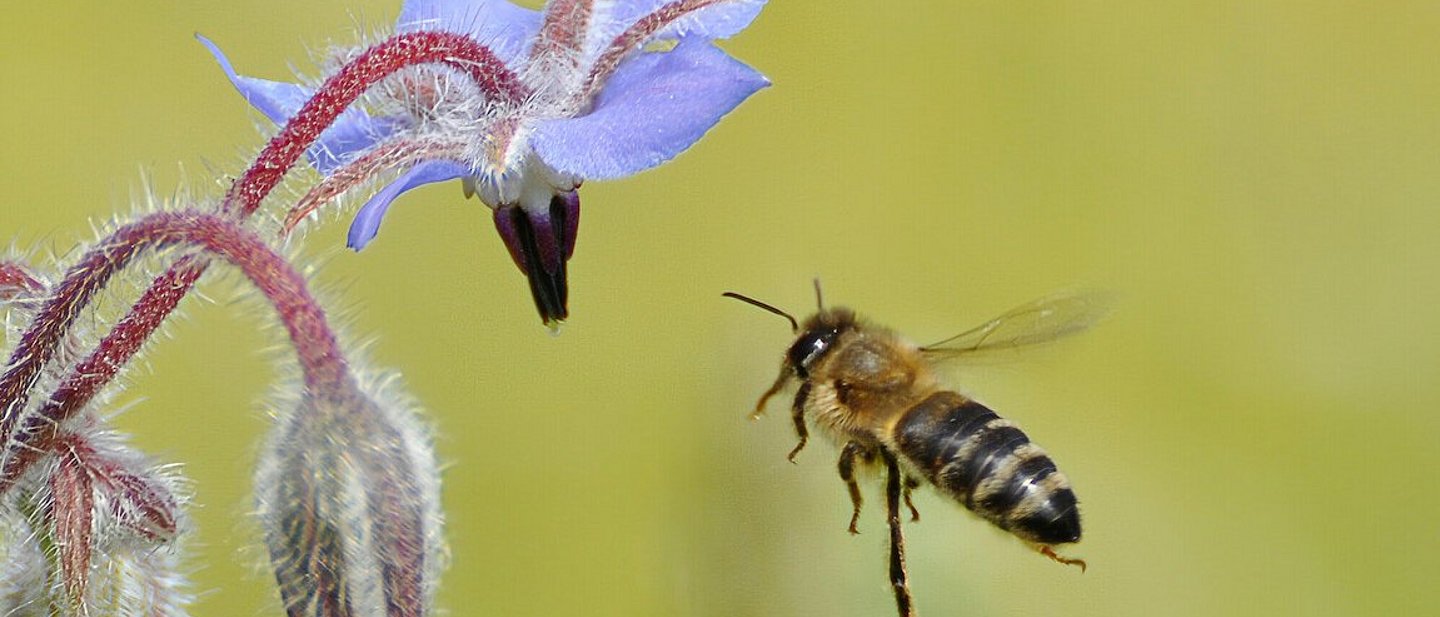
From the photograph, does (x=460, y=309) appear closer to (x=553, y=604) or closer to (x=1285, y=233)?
(x=553, y=604)

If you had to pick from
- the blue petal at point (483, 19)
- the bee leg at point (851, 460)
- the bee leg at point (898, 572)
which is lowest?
the bee leg at point (898, 572)

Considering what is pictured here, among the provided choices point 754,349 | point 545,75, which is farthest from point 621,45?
point 754,349

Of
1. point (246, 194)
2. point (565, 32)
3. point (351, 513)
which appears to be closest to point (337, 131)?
point (565, 32)

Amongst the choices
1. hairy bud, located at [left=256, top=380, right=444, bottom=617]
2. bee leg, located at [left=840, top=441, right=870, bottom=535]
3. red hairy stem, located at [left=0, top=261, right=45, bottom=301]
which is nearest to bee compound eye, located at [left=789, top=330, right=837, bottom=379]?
bee leg, located at [left=840, top=441, right=870, bottom=535]

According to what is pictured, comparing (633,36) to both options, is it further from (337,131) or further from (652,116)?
(337,131)

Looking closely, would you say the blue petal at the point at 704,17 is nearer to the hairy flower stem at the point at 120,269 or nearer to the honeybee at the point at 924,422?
the honeybee at the point at 924,422

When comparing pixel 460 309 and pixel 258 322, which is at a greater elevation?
pixel 460 309

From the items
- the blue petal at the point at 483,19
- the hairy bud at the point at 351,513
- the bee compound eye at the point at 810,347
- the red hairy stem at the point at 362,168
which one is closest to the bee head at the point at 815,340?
the bee compound eye at the point at 810,347
